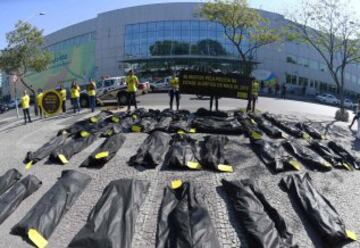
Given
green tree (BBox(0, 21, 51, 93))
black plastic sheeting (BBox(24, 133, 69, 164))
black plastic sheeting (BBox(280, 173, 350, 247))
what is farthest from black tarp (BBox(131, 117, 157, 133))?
green tree (BBox(0, 21, 51, 93))

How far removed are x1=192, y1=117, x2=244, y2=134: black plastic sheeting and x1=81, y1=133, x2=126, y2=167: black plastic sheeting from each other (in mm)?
2535

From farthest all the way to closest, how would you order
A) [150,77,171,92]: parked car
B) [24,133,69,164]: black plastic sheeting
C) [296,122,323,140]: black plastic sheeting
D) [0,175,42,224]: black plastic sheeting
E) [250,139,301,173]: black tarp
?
[150,77,171,92]: parked car
[296,122,323,140]: black plastic sheeting
[24,133,69,164]: black plastic sheeting
[250,139,301,173]: black tarp
[0,175,42,224]: black plastic sheeting

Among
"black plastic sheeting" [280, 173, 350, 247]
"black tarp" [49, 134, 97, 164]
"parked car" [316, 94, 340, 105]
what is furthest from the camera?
"parked car" [316, 94, 340, 105]

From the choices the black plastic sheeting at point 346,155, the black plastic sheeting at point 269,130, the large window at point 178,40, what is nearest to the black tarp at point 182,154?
the black plastic sheeting at point 269,130

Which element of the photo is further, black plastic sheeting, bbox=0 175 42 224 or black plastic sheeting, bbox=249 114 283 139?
black plastic sheeting, bbox=249 114 283 139

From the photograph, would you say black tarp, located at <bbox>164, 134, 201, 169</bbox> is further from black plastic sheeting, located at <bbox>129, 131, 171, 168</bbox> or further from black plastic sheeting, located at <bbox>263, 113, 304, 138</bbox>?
black plastic sheeting, located at <bbox>263, 113, 304, 138</bbox>

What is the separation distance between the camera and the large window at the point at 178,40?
55.3m

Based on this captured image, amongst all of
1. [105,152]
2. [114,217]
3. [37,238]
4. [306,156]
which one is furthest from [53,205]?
[306,156]

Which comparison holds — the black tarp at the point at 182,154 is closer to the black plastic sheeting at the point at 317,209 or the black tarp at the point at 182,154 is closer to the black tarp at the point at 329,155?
the black plastic sheeting at the point at 317,209

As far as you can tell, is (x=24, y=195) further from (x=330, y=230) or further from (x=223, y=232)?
(x=330, y=230)

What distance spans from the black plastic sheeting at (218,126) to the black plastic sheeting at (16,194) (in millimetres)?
5368

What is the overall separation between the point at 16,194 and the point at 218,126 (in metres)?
6.36

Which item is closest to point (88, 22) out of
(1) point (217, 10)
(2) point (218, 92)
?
(1) point (217, 10)

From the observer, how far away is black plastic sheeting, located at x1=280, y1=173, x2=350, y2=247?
633cm
